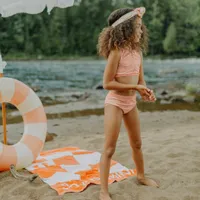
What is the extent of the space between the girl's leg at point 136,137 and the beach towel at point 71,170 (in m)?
0.21

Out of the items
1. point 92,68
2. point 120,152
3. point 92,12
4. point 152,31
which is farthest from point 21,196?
point 92,12

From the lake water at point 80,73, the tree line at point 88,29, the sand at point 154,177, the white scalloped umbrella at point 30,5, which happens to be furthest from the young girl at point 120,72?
the tree line at point 88,29

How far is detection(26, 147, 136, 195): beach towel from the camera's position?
2348 millimetres

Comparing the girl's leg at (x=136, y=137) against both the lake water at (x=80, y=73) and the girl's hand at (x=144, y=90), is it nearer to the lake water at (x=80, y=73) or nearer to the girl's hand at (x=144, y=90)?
the girl's hand at (x=144, y=90)

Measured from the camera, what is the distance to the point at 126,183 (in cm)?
229

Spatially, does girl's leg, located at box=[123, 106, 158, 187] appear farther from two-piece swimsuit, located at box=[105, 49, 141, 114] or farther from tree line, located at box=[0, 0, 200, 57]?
tree line, located at box=[0, 0, 200, 57]

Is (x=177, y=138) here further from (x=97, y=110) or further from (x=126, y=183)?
(x=97, y=110)

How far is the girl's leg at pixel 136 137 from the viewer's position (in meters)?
2.09

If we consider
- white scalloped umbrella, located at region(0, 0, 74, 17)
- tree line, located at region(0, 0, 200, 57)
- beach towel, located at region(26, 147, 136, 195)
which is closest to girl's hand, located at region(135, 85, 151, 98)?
beach towel, located at region(26, 147, 136, 195)

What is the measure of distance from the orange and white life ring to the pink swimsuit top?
1005 mm

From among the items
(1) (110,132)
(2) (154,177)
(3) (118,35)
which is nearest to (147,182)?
(2) (154,177)

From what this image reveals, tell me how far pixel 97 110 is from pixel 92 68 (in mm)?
8052

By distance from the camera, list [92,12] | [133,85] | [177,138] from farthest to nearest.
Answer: [92,12]
[177,138]
[133,85]

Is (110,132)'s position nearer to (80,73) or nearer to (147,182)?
(147,182)
